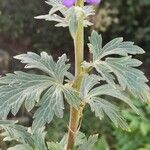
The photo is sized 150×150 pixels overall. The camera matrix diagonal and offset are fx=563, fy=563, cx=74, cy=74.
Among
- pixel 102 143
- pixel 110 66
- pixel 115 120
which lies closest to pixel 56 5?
pixel 110 66

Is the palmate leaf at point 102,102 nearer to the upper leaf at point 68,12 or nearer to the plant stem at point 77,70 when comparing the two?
the plant stem at point 77,70

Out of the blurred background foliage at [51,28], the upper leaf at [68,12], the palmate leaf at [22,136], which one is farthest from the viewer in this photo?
the blurred background foliage at [51,28]

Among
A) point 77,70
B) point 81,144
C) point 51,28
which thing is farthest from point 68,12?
point 51,28

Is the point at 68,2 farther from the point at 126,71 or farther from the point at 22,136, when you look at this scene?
the point at 22,136

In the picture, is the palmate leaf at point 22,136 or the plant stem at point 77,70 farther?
the palmate leaf at point 22,136

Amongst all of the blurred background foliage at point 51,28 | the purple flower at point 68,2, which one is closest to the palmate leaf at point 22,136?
the purple flower at point 68,2

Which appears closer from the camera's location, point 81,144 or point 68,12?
point 68,12

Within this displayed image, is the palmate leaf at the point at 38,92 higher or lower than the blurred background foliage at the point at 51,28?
higher
